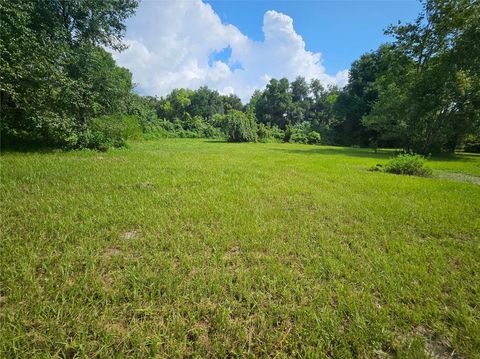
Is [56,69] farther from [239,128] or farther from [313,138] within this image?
[313,138]

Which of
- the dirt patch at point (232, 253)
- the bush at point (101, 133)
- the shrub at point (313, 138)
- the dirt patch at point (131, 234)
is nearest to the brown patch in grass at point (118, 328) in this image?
the dirt patch at point (232, 253)

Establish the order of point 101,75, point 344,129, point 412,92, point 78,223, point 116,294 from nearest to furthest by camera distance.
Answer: point 116,294
point 78,223
point 101,75
point 412,92
point 344,129

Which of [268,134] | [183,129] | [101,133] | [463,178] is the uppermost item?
[183,129]

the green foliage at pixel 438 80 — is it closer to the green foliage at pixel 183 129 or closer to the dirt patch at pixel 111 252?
the dirt patch at pixel 111 252

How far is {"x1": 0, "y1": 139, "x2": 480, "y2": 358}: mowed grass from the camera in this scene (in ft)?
5.02

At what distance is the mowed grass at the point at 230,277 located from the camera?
5.02 feet

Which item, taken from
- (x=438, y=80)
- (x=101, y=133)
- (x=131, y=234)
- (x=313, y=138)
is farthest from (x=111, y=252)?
(x=313, y=138)

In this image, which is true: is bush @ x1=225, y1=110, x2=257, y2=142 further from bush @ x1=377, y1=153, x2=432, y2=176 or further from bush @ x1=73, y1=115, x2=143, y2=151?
bush @ x1=377, y1=153, x2=432, y2=176

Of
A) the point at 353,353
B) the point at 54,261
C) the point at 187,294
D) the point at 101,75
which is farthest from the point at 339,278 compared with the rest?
the point at 101,75

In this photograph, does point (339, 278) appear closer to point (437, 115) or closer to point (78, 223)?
point (78, 223)

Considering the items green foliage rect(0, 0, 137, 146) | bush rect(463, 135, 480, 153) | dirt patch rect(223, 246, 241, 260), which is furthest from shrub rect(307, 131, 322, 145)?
dirt patch rect(223, 246, 241, 260)

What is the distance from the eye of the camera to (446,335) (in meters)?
1.64

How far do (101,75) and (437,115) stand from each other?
22322mm

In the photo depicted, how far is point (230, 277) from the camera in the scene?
217 centimetres
